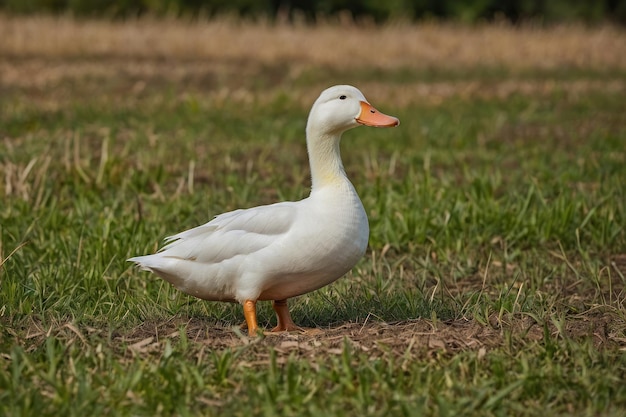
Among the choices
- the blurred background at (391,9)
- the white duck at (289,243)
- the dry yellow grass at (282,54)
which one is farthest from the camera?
the blurred background at (391,9)

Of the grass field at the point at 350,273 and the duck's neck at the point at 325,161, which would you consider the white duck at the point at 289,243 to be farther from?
the grass field at the point at 350,273

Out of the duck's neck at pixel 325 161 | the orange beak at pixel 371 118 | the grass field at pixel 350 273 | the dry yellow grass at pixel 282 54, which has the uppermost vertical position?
the orange beak at pixel 371 118

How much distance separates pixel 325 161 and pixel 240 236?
533mm

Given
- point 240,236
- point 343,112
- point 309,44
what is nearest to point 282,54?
point 309,44

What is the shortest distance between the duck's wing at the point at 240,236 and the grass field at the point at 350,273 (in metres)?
0.36

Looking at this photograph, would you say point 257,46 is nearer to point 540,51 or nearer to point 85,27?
point 85,27

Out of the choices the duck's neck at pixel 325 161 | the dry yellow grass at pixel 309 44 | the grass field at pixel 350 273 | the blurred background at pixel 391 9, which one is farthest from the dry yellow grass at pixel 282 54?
the blurred background at pixel 391 9

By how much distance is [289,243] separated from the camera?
4.79 meters

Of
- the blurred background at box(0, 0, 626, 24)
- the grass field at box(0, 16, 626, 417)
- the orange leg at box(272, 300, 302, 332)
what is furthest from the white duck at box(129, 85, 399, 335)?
the blurred background at box(0, 0, 626, 24)

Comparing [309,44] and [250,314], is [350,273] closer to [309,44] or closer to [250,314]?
[250,314]

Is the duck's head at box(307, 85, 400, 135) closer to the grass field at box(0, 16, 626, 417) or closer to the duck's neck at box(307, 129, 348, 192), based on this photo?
the duck's neck at box(307, 129, 348, 192)

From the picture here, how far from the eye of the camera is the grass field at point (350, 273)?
4.21m

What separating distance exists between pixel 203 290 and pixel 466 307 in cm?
142

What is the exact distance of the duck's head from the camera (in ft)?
16.5
